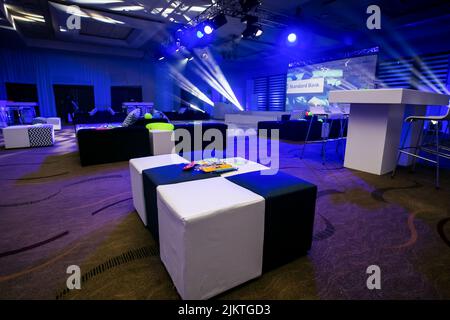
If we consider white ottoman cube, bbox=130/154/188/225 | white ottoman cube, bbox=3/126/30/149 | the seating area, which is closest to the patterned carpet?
the seating area

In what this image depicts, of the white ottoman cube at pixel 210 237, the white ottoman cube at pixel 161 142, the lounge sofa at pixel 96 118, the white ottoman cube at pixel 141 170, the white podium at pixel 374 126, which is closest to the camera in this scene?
the white ottoman cube at pixel 210 237

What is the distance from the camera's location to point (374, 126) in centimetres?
309

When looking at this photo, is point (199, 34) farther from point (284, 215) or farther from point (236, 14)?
point (284, 215)

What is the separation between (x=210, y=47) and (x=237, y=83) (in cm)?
335

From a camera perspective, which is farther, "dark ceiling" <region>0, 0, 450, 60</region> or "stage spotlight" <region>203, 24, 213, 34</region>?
"stage spotlight" <region>203, 24, 213, 34</region>

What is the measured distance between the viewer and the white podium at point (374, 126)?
2.93m

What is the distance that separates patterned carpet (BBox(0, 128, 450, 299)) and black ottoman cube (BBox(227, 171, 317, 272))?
0.26 feet

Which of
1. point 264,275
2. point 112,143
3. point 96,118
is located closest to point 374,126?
point 264,275

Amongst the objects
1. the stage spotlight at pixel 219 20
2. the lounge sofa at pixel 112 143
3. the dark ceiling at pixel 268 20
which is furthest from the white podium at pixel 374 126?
the stage spotlight at pixel 219 20

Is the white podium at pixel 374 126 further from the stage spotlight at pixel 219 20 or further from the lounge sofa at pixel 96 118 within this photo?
the lounge sofa at pixel 96 118

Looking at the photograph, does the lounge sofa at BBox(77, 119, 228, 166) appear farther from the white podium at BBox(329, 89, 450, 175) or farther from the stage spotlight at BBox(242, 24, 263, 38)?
the stage spotlight at BBox(242, 24, 263, 38)

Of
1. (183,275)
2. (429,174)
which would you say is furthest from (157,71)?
(183,275)

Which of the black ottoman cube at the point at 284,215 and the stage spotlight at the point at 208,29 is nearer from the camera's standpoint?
the black ottoman cube at the point at 284,215

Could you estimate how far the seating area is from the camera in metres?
1.12
